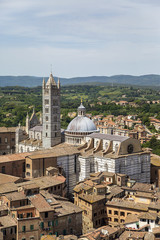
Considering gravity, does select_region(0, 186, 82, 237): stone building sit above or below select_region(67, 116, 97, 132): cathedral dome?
below

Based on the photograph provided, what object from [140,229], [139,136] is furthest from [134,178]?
[139,136]

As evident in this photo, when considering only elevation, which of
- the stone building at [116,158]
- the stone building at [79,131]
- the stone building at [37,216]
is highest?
the stone building at [79,131]

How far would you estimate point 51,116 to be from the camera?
59469mm

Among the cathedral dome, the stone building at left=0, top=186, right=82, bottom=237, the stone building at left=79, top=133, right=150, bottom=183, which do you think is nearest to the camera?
the stone building at left=0, top=186, right=82, bottom=237

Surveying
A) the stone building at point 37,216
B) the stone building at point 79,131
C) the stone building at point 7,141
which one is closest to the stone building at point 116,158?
the stone building at point 79,131

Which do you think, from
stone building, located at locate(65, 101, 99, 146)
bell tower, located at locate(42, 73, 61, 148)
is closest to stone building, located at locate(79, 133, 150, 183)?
stone building, located at locate(65, 101, 99, 146)

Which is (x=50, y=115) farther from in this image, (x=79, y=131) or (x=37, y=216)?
(x=37, y=216)

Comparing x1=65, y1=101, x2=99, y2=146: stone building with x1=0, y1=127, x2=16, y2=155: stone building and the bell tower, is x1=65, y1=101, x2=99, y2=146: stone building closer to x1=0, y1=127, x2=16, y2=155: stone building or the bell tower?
the bell tower

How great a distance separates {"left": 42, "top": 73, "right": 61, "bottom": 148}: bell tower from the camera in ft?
195

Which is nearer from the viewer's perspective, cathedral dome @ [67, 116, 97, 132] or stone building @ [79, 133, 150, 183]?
stone building @ [79, 133, 150, 183]

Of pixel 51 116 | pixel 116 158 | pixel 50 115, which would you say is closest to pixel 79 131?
pixel 51 116

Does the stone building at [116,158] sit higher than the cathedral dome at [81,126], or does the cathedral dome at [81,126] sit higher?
the cathedral dome at [81,126]

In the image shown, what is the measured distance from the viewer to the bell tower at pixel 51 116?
195ft

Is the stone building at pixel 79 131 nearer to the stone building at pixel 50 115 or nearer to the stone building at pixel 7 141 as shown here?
the stone building at pixel 50 115
